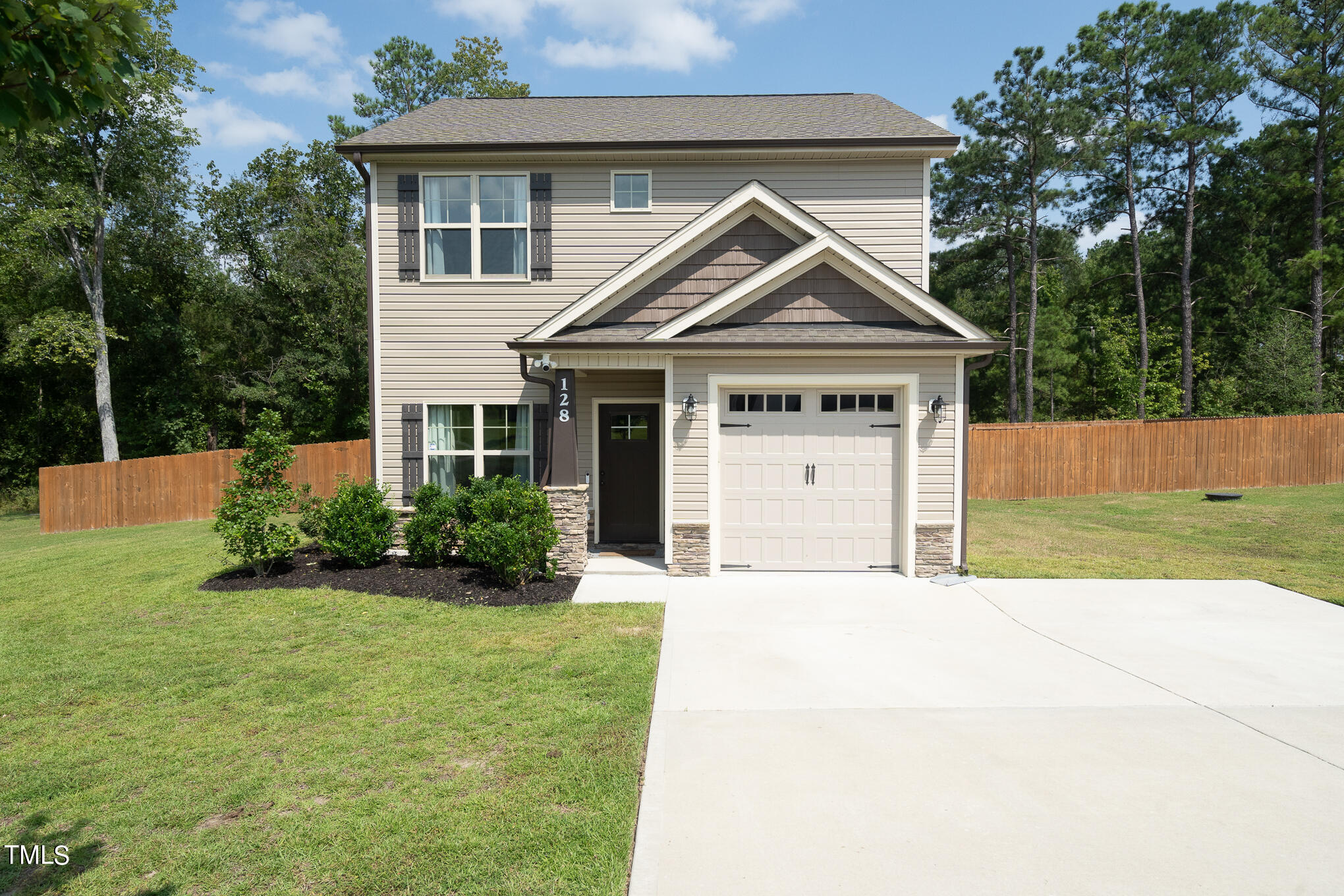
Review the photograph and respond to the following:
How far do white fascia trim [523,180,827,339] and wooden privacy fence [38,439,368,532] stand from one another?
31.4 ft

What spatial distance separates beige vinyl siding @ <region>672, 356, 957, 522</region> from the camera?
8.56m

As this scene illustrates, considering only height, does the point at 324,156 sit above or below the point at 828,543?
above

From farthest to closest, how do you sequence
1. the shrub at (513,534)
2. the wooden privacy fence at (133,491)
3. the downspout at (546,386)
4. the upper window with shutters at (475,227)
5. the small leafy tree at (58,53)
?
the wooden privacy fence at (133,491) < the upper window with shutters at (475,227) < the downspout at (546,386) < the shrub at (513,534) < the small leafy tree at (58,53)

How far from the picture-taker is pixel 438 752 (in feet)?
13.2

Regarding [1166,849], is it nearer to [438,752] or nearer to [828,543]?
[438,752]

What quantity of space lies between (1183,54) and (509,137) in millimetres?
25983

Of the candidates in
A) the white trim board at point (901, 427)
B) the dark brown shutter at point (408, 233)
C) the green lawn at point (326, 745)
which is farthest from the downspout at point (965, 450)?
the dark brown shutter at point (408, 233)

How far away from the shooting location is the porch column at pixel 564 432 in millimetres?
8711

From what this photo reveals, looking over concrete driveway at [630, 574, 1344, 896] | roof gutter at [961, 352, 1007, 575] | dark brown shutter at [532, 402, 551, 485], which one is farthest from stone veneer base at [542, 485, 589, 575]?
roof gutter at [961, 352, 1007, 575]

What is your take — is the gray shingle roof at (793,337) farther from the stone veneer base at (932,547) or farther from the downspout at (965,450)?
the stone veneer base at (932,547)

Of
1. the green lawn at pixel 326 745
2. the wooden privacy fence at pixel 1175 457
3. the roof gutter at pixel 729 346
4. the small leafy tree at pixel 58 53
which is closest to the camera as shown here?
the small leafy tree at pixel 58 53

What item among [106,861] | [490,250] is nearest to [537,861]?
[106,861]

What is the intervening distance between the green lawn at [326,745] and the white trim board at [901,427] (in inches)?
79.6

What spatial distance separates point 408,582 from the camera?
8.19m
